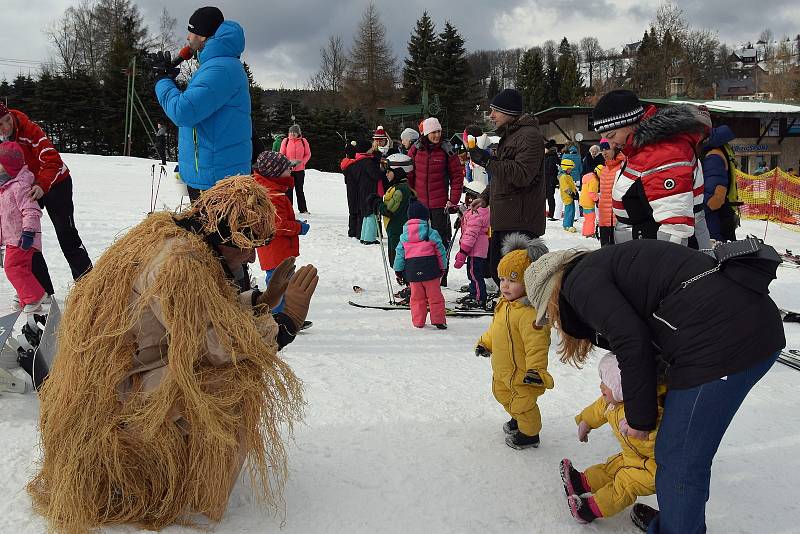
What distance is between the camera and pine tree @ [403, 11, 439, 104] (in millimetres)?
51625

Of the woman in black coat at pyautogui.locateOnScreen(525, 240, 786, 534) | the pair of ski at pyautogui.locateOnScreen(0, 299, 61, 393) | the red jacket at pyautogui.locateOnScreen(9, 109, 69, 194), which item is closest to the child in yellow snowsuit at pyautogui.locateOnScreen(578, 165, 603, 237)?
the red jacket at pyautogui.locateOnScreen(9, 109, 69, 194)

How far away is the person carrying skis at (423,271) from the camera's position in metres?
5.65

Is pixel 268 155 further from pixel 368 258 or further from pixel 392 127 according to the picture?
pixel 392 127

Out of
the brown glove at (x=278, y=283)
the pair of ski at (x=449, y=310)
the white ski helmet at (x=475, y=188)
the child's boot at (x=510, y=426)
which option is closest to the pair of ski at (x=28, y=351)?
the brown glove at (x=278, y=283)

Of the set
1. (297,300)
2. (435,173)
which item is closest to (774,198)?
(435,173)

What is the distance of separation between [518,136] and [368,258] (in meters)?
4.36

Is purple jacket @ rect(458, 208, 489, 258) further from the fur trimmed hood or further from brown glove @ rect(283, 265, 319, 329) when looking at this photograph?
brown glove @ rect(283, 265, 319, 329)

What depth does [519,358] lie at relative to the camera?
3.41 m

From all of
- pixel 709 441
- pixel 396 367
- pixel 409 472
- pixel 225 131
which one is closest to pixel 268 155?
pixel 225 131

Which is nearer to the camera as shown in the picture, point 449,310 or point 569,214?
point 449,310

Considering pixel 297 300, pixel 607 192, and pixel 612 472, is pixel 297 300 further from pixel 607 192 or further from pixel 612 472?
pixel 607 192

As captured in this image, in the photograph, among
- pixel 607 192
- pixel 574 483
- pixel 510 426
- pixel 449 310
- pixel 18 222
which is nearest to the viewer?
pixel 574 483

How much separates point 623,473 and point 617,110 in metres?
1.95

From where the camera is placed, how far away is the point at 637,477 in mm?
2482
